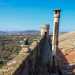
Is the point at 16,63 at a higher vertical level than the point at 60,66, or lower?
higher

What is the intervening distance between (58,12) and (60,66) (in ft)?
11.6

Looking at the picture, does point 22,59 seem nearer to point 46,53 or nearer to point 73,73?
point 46,53

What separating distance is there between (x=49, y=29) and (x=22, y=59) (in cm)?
1105

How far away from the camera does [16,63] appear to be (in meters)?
7.03

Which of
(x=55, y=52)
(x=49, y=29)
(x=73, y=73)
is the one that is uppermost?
(x=49, y=29)

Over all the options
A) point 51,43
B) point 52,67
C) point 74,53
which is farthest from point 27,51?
point 74,53

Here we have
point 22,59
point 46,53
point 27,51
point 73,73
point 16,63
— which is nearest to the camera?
point 16,63

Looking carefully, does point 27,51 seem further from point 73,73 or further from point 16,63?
point 73,73

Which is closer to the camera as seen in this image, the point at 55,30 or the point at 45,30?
the point at 45,30

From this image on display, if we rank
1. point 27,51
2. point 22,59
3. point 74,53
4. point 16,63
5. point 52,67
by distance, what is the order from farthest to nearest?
1. point 74,53
2. point 52,67
3. point 27,51
4. point 22,59
5. point 16,63

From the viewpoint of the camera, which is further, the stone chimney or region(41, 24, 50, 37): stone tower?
the stone chimney

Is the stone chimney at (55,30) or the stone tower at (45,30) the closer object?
the stone tower at (45,30)

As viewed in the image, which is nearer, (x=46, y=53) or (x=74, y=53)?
(x=46, y=53)

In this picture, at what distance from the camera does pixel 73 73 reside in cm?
1933
